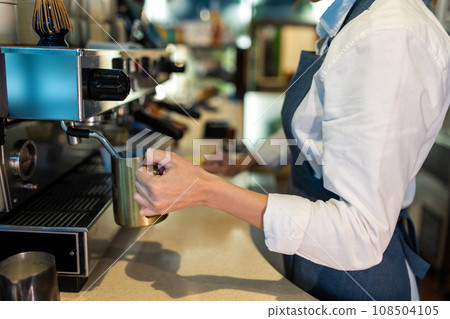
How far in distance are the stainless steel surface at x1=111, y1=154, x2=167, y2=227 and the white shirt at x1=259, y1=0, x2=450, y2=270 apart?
219 mm

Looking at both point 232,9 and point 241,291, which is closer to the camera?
point 241,291

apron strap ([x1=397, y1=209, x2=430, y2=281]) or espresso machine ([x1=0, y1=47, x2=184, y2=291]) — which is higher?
espresso machine ([x1=0, y1=47, x2=184, y2=291])

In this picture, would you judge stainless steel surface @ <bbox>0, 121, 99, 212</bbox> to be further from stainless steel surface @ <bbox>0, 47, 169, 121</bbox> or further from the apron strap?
the apron strap

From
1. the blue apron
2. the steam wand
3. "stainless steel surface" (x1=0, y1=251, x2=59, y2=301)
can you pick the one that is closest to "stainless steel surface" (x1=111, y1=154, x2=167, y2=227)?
the steam wand

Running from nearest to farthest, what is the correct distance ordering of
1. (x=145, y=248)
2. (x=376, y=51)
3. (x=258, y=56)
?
(x=376, y=51) < (x=145, y=248) < (x=258, y=56)

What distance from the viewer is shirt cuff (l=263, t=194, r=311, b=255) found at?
2.06 ft

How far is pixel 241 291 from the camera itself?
2.53ft

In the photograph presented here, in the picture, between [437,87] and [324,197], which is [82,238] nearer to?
[324,197]

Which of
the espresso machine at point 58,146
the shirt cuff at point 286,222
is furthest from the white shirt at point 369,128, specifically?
the espresso machine at point 58,146

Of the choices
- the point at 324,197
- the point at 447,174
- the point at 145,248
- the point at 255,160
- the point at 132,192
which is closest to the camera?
the point at 132,192

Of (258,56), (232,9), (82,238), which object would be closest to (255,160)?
(82,238)

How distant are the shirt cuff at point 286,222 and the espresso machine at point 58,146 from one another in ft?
0.95

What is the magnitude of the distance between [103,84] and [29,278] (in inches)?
11.6
